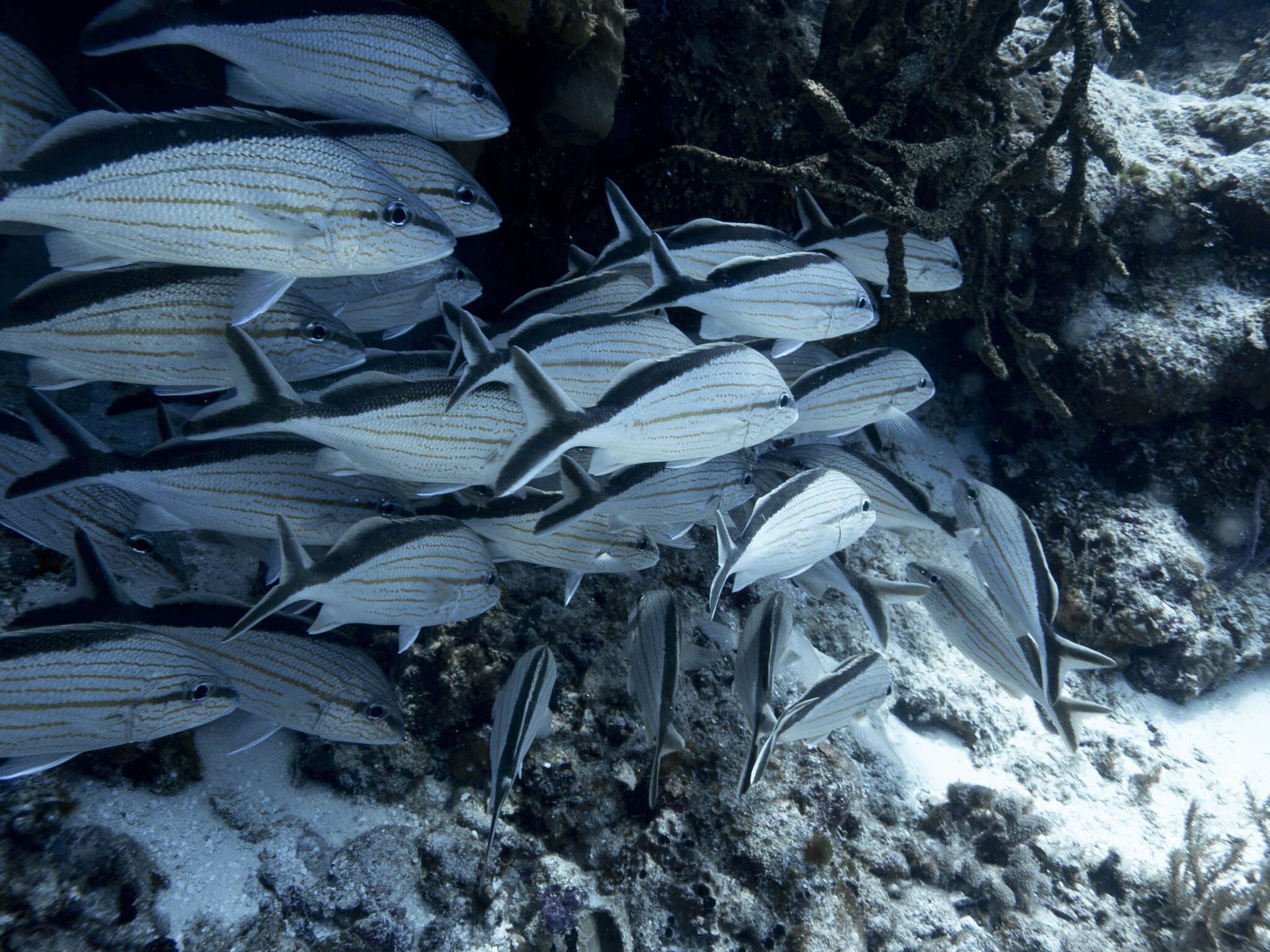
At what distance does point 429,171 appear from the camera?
259 centimetres

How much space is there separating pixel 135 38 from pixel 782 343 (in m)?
2.83

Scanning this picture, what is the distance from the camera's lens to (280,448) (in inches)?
89.8

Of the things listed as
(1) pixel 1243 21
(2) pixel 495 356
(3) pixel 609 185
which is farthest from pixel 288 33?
(1) pixel 1243 21

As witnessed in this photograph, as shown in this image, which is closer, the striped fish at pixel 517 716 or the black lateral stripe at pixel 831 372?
the striped fish at pixel 517 716

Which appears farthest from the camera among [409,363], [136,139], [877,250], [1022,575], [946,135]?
[946,135]

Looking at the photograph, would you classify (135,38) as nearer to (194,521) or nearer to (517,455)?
(194,521)

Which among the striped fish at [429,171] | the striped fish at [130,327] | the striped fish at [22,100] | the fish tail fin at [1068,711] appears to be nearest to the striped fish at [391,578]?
the striped fish at [130,327]

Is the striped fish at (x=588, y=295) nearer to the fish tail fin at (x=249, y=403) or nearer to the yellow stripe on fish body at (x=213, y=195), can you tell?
the yellow stripe on fish body at (x=213, y=195)

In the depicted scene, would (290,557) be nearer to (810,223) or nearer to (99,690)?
(99,690)

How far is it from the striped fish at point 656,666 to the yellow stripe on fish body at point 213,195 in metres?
1.82

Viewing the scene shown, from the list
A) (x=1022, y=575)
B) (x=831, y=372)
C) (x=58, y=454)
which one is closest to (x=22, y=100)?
(x=58, y=454)

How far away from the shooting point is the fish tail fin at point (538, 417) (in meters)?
A: 1.88

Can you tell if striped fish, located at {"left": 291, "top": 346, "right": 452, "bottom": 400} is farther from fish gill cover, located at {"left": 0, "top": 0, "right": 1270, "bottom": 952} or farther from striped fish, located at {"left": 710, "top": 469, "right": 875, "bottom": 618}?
striped fish, located at {"left": 710, "top": 469, "right": 875, "bottom": 618}

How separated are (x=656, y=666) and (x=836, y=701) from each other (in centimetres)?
89
